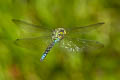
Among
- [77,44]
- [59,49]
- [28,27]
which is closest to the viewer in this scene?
[77,44]

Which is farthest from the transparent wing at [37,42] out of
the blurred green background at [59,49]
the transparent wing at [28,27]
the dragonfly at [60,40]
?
the blurred green background at [59,49]

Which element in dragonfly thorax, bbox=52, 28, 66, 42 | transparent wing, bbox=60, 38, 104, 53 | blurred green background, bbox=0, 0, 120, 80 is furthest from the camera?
blurred green background, bbox=0, 0, 120, 80

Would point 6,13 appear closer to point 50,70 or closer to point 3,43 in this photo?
point 3,43

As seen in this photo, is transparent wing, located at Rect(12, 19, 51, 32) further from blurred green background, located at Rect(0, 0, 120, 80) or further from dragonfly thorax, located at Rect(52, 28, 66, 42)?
blurred green background, located at Rect(0, 0, 120, 80)

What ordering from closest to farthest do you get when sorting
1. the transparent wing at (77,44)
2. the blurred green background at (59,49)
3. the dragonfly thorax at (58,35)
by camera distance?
Result: the transparent wing at (77,44) → the dragonfly thorax at (58,35) → the blurred green background at (59,49)

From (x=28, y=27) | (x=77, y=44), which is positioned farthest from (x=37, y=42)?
(x=77, y=44)

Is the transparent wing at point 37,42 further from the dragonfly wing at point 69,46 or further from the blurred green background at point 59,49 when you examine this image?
the blurred green background at point 59,49

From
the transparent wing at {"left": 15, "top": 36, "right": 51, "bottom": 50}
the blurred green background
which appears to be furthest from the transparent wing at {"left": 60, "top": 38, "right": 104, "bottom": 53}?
the blurred green background

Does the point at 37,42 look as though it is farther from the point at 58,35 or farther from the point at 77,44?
the point at 77,44
